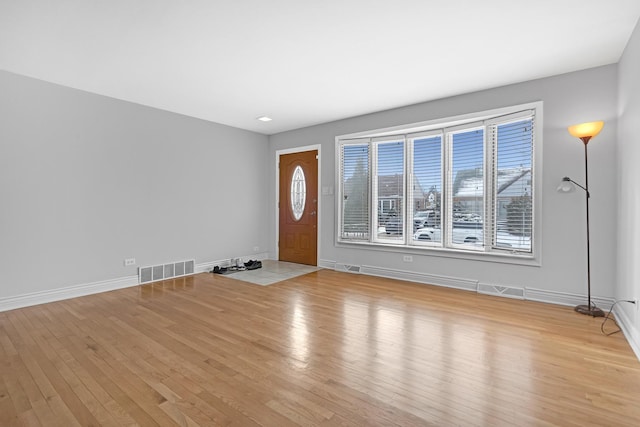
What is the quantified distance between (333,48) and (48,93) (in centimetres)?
359

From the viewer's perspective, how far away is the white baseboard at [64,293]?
136 inches

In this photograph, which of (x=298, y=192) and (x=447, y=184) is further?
(x=298, y=192)

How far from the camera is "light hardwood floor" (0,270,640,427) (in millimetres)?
1719

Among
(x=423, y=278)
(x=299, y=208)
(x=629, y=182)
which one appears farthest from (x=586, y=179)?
(x=299, y=208)

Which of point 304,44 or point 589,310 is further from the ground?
point 304,44

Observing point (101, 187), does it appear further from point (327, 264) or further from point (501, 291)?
point (501, 291)

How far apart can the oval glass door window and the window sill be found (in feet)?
3.77

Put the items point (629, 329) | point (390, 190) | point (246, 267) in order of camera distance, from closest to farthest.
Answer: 1. point (629, 329)
2. point (390, 190)
3. point (246, 267)

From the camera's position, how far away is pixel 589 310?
10.7 ft

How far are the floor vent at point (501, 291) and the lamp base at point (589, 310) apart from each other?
579 millimetres

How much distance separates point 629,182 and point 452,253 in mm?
2066

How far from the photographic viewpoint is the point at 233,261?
5.80 meters

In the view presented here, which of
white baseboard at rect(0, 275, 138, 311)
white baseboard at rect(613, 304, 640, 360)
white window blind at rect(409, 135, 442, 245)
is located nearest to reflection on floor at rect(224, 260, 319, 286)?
white baseboard at rect(0, 275, 138, 311)

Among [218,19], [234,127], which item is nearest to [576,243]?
[218,19]
